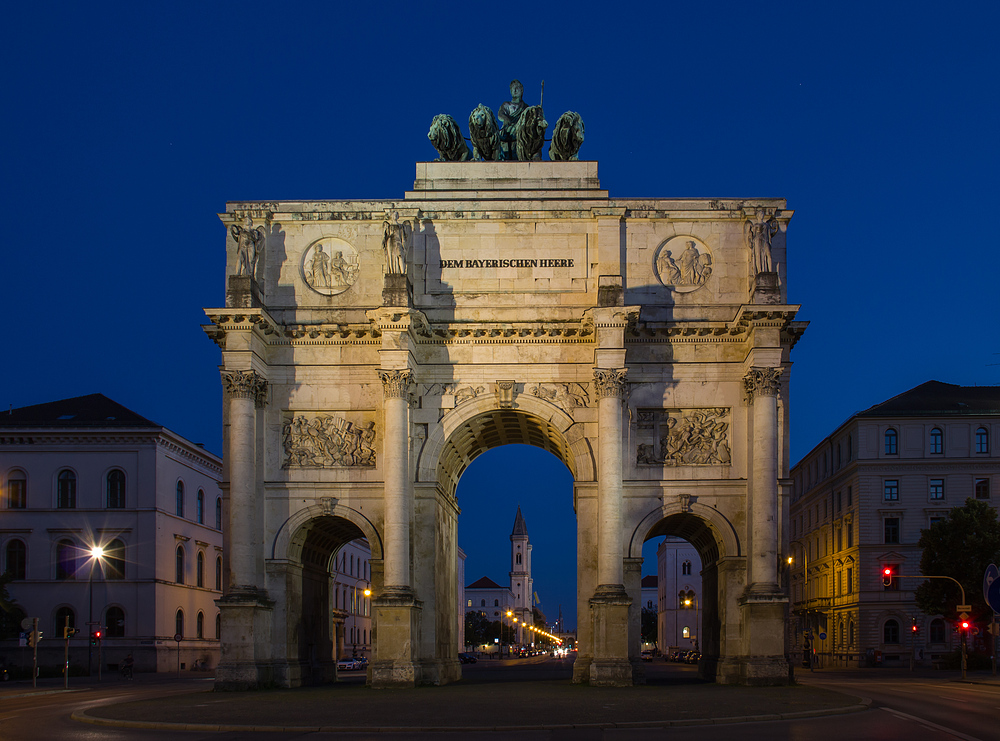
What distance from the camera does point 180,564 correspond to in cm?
6172

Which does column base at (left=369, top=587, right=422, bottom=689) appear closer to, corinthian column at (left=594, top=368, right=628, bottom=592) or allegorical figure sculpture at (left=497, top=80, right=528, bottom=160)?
corinthian column at (left=594, top=368, right=628, bottom=592)

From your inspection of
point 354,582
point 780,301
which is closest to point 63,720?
point 780,301

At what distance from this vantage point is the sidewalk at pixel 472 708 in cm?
1927

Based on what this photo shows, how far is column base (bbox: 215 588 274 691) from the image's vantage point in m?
31.1

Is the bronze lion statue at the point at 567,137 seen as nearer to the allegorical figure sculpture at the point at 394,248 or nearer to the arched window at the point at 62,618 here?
the allegorical figure sculpture at the point at 394,248

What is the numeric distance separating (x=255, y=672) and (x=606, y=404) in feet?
41.9

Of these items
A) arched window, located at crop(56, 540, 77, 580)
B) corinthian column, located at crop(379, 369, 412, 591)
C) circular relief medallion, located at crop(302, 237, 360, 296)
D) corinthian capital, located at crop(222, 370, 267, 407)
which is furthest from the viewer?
arched window, located at crop(56, 540, 77, 580)

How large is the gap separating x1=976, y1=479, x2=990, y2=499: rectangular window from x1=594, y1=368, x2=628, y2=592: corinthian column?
41.2 meters

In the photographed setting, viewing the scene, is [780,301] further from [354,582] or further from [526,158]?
[354,582]

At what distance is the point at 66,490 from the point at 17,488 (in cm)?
253

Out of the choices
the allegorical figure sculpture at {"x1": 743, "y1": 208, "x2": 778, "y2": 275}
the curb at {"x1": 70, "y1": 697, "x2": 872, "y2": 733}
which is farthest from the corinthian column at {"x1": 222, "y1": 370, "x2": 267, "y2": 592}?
the allegorical figure sculpture at {"x1": 743, "y1": 208, "x2": 778, "y2": 275}

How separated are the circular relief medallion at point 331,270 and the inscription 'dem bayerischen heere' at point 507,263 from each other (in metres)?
2.93

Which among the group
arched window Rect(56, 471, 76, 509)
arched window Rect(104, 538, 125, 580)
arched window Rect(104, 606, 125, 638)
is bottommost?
arched window Rect(104, 606, 125, 638)

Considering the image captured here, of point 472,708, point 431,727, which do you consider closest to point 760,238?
point 472,708
